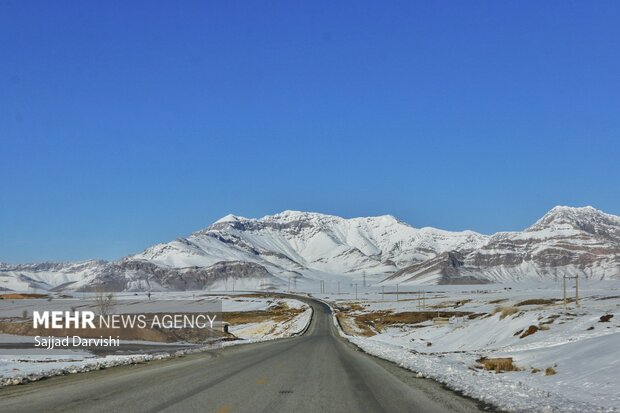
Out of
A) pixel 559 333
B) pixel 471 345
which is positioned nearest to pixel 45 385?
pixel 559 333

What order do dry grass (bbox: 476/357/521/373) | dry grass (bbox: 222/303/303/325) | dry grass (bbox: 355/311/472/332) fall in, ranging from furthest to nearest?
dry grass (bbox: 222/303/303/325) → dry grass (bbox: 355/311/472/332) → dry grass (bbox: 476/357/521/373)

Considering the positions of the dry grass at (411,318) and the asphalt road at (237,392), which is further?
the dry grass at (411,318)

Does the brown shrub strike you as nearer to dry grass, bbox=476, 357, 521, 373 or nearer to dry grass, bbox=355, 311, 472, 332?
dry grass, bbox=476, 357, 521, 373

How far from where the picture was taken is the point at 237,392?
14914mm

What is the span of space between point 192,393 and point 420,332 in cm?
5266

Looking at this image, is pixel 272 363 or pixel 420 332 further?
pixel 420 332

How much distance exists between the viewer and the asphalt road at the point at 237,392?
1264cm

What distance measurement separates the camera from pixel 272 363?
24.9 meters

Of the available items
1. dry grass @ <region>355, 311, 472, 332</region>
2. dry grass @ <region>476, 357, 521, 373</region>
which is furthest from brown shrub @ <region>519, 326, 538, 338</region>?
dry grass @ <region>355, 311, 472, 332</region>

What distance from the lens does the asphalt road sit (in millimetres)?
12641

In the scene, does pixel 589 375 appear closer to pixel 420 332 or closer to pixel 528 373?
pixel 528 373

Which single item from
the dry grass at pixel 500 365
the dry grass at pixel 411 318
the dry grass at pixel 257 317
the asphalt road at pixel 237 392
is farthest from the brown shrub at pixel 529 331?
the dry grass at pixel 257 317

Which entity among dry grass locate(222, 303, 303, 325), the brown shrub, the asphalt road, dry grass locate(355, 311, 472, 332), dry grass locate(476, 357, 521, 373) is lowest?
dry grass locate(222, 303, 303, 325)

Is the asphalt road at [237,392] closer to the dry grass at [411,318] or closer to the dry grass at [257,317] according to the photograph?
the dry grass at [411,318]
